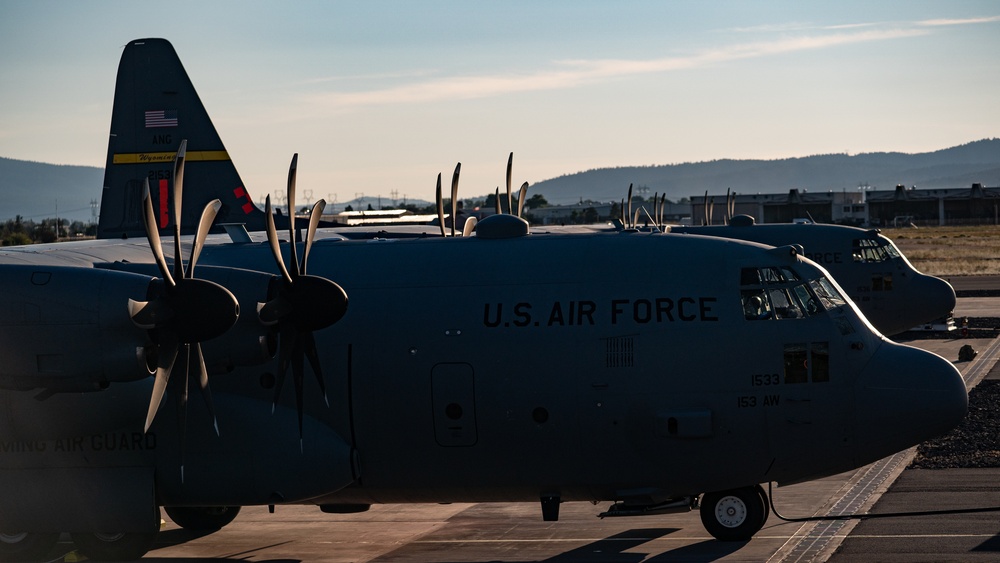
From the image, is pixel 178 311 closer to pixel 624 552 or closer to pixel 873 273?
pixel 624 552

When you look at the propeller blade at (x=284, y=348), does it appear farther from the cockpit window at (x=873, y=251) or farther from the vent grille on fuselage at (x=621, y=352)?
the cockpit window at (x=873, y=251)

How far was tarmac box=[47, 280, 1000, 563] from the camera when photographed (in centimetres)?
1770

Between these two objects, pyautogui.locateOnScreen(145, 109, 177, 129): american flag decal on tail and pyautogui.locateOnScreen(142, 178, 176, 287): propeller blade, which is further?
pyautogui.locateOnScreen(145, 109, 177, 129): american flag decal on tail

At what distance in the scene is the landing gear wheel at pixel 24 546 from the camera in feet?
62.5

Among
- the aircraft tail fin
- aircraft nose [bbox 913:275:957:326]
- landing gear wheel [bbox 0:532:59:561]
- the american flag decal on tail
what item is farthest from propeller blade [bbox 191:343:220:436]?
aircraft nose [bbox 913:275:957:326]

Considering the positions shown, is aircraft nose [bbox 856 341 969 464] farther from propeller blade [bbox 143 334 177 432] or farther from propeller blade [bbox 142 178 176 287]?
propeller blade [bbox 142 178 176 287]

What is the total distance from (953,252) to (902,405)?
92.9 metres

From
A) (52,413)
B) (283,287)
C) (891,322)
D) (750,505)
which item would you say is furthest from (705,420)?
(891,322)

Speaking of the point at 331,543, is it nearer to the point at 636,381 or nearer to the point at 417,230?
the point at 636,381

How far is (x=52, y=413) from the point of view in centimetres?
1714

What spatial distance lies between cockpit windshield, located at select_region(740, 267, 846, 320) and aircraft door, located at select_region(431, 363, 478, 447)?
430cm

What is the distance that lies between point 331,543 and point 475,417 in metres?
4.42

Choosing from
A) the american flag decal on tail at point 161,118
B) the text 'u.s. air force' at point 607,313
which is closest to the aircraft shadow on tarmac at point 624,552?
the text 'u.s. air force' at point 607,313

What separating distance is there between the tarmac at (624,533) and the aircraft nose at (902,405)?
5.60ft
